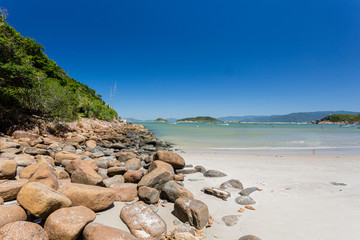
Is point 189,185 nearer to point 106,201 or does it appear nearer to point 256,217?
point 256,217

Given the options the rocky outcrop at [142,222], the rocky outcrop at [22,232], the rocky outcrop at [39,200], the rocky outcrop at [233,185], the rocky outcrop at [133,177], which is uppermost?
the rocky outcrop at [39,200]

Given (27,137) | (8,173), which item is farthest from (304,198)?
(27,137)

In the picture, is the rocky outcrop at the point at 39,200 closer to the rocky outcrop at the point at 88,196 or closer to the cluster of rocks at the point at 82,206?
the cluster of rocks at the point at 82,206

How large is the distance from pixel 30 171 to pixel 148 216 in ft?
10.7

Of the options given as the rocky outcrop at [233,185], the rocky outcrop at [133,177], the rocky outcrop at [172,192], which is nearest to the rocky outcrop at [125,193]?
the rocky outcrop at [133,177]

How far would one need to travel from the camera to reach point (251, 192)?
4.91m

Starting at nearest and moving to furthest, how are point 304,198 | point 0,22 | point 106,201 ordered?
point 106,201
point 304,198
point 0,22

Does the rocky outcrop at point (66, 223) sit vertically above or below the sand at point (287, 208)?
above

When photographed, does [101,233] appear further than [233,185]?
No

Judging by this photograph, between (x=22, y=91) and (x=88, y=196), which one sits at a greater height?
(x=22, y=91)

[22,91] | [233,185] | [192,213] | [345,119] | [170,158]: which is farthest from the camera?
[345,119]

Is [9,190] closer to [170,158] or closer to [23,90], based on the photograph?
[170,158]

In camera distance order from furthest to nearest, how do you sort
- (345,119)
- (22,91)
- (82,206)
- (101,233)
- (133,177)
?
(345,119), (22,91), (133,177), (82,206), (101,233)

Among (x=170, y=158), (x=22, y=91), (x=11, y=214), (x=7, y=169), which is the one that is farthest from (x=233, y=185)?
(x=22, y=91)
